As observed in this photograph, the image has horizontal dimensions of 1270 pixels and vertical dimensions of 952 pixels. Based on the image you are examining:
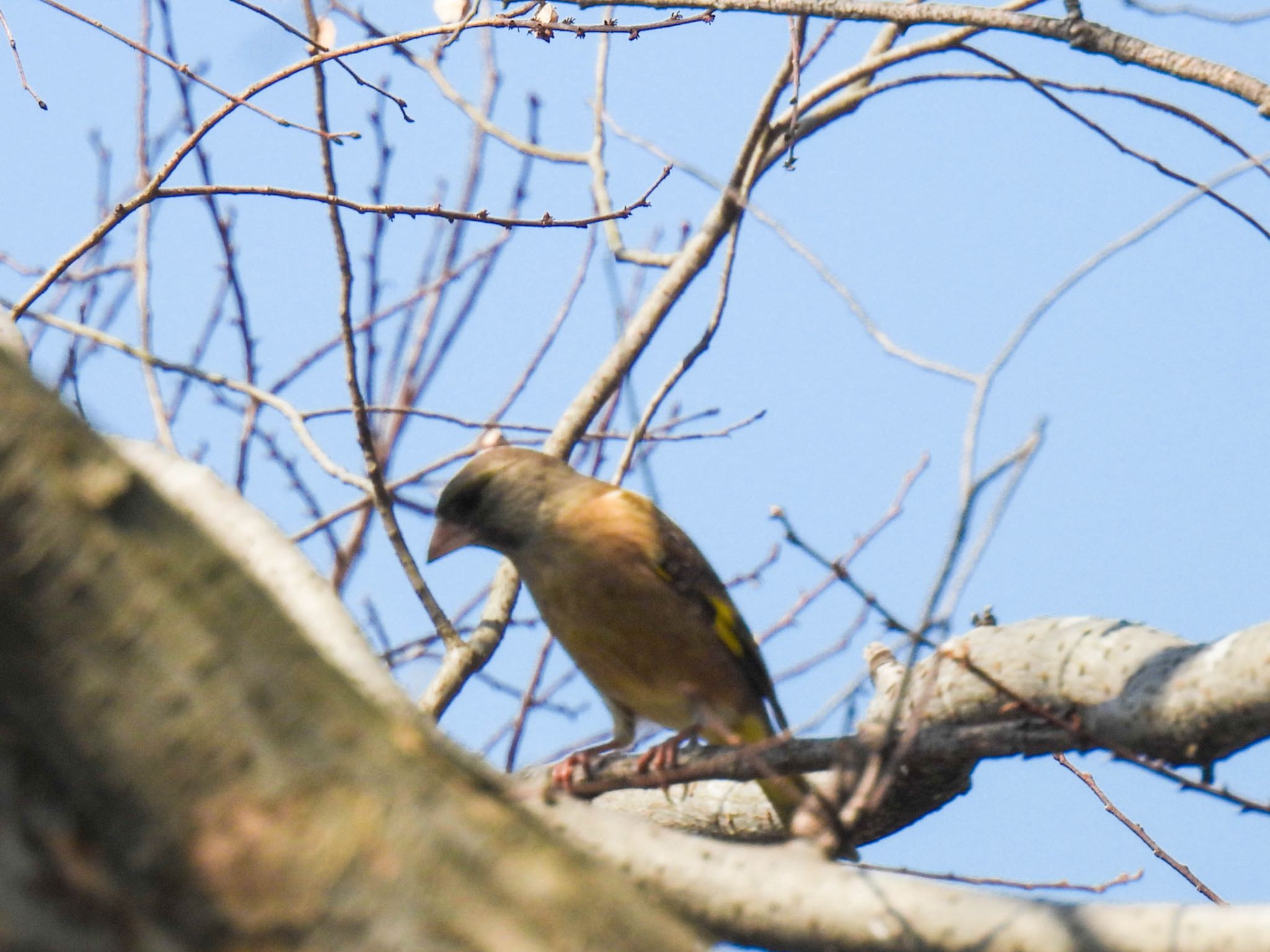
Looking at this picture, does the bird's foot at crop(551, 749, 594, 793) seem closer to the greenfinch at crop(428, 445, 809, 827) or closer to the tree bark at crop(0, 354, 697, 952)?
the greenfinch at crop(428, 445, 809, 827)

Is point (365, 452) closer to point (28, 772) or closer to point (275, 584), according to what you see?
point (275, 584)

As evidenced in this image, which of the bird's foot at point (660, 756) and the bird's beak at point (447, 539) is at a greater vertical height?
the bird's beak at point (447, 539)

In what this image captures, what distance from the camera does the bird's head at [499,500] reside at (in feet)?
17.0

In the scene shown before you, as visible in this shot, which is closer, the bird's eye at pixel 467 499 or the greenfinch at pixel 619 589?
the greenfinch at pixel 619 589

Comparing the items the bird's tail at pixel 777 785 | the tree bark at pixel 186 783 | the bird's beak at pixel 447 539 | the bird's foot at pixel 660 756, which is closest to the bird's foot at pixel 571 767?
the bird's foot at pixel 660 756

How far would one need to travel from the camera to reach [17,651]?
42.3 inches

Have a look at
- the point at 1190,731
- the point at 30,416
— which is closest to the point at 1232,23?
the point at 1190,731

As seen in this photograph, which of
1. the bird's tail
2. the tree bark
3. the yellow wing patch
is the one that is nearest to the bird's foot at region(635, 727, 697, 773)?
the bird's tail

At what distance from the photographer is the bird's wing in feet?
17.1

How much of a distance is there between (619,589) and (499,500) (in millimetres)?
640

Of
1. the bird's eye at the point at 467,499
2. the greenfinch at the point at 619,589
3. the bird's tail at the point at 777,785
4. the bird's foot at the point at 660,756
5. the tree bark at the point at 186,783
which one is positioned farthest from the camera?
the bird's eye at the point at 467,499

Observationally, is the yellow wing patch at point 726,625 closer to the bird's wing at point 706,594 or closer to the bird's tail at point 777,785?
the bird's wing at point 706,594

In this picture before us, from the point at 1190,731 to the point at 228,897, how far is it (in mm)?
2266

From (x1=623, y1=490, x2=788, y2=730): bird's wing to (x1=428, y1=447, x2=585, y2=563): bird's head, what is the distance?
38 centimetres
